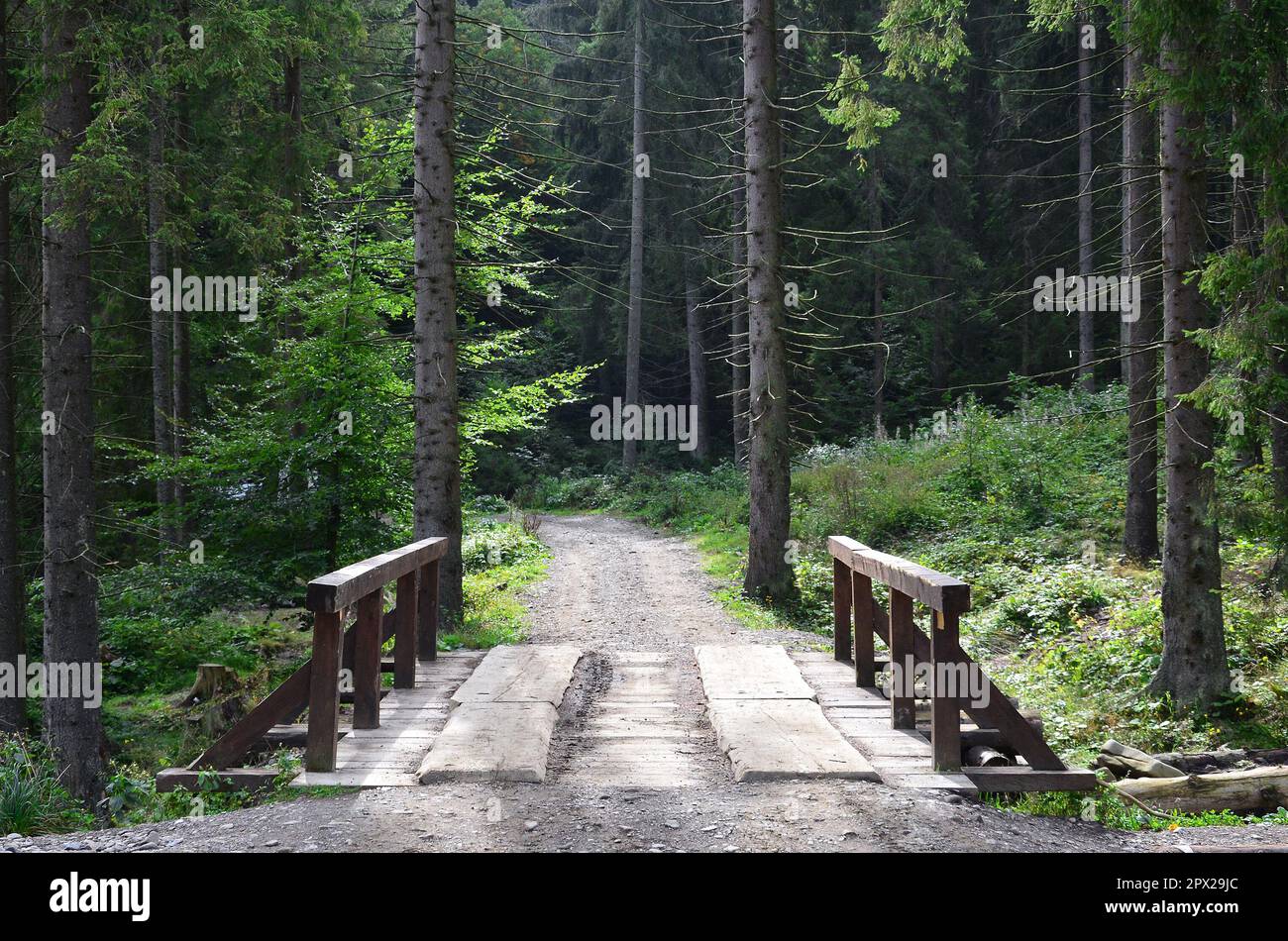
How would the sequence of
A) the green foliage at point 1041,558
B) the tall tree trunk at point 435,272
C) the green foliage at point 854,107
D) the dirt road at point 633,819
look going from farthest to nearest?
the green foliage at point 854,107 < the tall tree trunk at point 435,272 < the green foliage at point 1041,558 < the dirt road at point 633,819

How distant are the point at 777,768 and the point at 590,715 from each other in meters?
Answer: 2.00

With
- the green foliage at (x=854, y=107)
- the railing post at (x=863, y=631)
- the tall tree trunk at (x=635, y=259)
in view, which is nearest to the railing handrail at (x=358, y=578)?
the railing post at (x=863, y=631)

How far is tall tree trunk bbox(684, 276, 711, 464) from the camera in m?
33.7

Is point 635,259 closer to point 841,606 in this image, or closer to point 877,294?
point 877,294

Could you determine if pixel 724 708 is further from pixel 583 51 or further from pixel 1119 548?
pixel 583 51

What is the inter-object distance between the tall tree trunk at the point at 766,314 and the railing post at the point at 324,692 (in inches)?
340

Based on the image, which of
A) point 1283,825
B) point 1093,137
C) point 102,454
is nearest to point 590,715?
point 1283,825

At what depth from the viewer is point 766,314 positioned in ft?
44.8

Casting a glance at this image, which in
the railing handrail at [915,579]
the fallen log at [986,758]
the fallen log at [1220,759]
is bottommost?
the fallen log at [1220,759]

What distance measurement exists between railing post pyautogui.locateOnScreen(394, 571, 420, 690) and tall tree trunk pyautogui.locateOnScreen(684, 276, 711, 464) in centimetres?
2496

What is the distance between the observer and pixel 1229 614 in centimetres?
1055

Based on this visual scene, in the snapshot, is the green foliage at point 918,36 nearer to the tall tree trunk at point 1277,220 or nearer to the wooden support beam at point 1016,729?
the tall tree trunk at point 1277,220

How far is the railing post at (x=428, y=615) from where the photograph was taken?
367 inches

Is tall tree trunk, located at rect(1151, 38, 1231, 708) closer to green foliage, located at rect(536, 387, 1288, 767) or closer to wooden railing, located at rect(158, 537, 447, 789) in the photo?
green foliage, located at rect(536, 387, 1288, 767)
